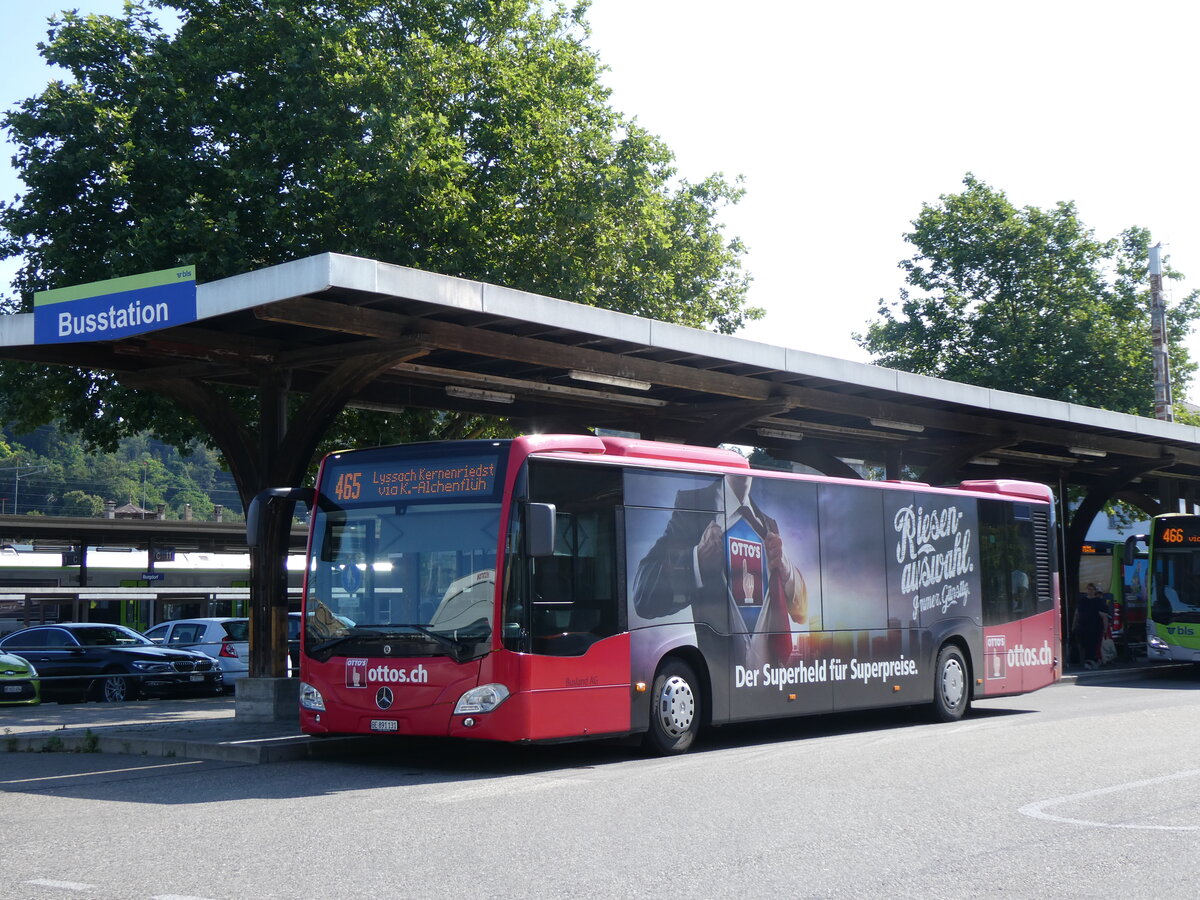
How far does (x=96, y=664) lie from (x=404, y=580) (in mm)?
15072

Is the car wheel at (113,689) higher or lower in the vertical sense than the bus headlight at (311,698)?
lower

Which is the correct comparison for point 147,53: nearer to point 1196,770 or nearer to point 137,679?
point 137,679

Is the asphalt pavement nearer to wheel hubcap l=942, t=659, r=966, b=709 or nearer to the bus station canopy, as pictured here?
the bus station canopy

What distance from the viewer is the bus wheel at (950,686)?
667 inches

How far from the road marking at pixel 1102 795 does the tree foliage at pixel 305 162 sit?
14208 millimetres

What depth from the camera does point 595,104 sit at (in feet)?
82.7

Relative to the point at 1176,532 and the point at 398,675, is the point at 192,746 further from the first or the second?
the point at 1176,532


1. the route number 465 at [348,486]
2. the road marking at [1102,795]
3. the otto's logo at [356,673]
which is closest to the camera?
the road marking at [1102,795]

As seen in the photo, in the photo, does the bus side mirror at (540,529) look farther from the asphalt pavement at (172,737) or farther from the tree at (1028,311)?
the tree at (1028,311)

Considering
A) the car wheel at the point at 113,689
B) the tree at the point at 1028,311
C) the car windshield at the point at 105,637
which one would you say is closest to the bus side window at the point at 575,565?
the car wheel at the point at 113,689

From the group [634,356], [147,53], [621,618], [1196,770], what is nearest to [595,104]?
[147,53]

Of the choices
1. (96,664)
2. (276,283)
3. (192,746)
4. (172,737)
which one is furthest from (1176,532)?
(96,664)

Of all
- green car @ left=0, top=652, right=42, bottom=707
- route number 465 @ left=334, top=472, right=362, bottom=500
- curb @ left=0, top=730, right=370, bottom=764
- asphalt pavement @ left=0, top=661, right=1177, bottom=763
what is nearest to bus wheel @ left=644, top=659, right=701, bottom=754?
asphalt pavement @ left=0, top=661, right=1177, bottom=763

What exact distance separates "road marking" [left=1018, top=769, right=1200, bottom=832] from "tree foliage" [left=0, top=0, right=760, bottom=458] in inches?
559
